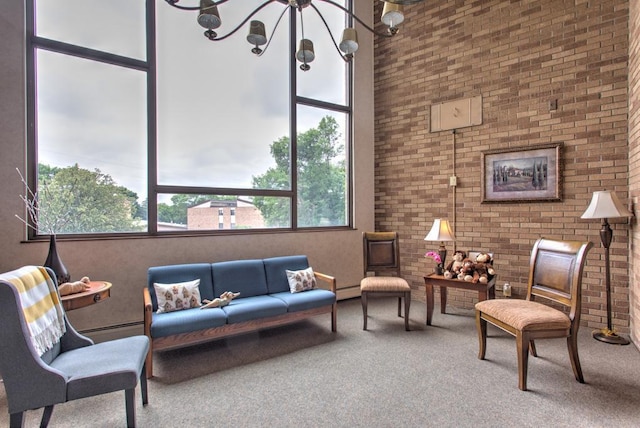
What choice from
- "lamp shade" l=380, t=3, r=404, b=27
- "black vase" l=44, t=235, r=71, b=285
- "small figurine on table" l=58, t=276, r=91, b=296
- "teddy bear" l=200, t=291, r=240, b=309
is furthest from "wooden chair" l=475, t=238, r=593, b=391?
"black vase" l=44, t=235, r=71, b=285

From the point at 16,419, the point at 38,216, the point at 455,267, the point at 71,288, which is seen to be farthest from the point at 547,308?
the point at 38,216

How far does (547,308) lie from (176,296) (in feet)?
10.6

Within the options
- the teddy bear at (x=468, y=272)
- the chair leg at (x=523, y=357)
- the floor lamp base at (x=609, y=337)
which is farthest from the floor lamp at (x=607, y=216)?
the chair leg at (x=523, y=357)

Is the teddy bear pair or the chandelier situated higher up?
the chandelier

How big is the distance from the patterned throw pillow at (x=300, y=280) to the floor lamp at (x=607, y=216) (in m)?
2.91

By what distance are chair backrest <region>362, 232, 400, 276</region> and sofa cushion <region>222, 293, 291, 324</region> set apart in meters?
1.47

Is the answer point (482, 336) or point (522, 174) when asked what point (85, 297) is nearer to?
point (482, 336)

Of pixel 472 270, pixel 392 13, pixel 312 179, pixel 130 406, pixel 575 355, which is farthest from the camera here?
pixel 312 179

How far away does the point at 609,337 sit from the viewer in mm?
3223

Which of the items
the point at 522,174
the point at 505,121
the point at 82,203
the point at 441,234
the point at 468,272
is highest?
the point at 505,121

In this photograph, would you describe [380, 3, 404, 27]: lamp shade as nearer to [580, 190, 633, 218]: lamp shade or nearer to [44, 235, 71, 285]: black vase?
[580, 190, 633, 218]: lamp shade

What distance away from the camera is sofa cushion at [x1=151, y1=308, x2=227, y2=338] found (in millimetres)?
2678

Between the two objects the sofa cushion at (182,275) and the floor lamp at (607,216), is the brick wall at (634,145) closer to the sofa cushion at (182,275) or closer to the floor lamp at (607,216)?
the floor lamp at (607,216)

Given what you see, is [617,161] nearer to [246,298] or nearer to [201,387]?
[246,298]
